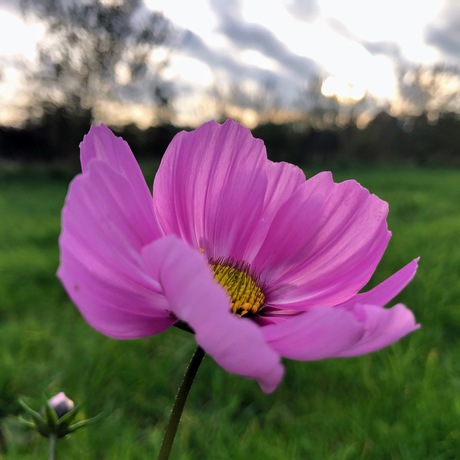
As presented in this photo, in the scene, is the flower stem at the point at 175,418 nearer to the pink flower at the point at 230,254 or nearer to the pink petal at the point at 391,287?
the pink flower at the point at 230,254

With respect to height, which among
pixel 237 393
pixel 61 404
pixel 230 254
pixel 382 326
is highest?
pixel 382 326

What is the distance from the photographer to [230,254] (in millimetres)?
581

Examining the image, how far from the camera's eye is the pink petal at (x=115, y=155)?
45 cm

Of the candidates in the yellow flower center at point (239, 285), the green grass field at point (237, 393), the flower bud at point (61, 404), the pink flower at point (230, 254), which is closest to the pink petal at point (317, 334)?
the pink flower at point (230, 254)

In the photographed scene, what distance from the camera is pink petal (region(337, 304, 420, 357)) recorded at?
1.13ft

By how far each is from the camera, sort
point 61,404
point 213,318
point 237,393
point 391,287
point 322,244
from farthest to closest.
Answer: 1. point 237,393
2. point 61,404
3. point 322,244
4. point 391,287
5. point 213,318

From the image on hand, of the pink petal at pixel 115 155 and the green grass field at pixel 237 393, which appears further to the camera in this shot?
the green grass field at pixel 237 393

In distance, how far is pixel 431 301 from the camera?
237cm

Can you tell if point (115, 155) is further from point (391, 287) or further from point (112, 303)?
point (391, 287)

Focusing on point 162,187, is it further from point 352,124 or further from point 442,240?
point 352,124

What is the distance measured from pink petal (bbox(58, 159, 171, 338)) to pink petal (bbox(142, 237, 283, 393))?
0.05m

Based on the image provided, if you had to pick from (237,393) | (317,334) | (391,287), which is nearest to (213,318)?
(317,334)

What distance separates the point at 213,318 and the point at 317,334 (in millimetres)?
73

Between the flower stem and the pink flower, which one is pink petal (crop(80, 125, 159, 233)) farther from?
the flower stem
